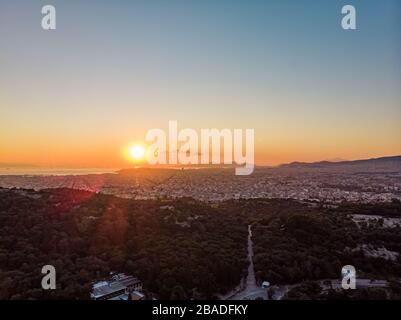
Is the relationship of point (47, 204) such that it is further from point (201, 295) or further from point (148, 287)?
point (201, 295)

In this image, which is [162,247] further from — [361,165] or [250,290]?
[361,165]

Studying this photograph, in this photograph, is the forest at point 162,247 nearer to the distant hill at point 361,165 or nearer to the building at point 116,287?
the building at point 116,287

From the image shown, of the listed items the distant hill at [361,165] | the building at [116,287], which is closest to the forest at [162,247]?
the building at [116,287]

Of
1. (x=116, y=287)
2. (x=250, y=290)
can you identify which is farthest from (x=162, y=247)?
(x=250, y=290)

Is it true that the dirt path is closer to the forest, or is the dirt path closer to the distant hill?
the forest
